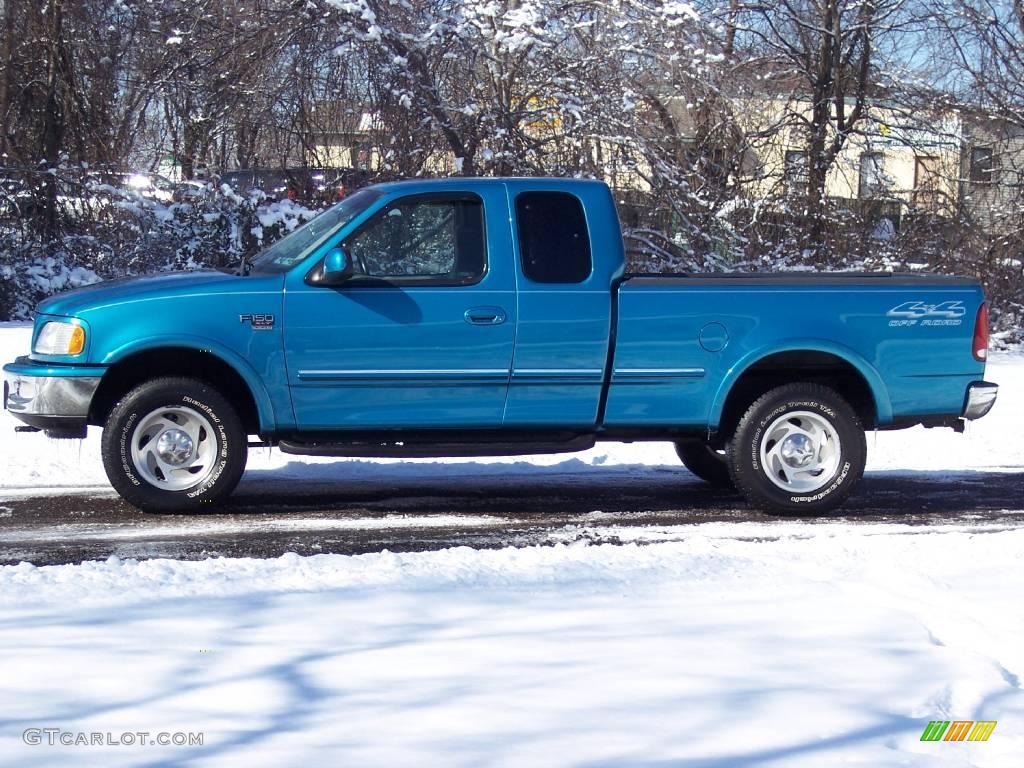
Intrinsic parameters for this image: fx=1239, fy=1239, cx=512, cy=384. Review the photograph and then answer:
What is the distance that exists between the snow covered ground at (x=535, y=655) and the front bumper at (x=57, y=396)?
1520 mm

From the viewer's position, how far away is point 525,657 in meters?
4.47

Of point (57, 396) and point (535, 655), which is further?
point (57, 396)

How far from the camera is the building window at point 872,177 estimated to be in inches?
731

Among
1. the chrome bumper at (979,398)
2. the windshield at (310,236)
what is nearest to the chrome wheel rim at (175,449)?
the windshield at (310,236)

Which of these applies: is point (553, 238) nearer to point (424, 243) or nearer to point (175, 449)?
point (424, 243)

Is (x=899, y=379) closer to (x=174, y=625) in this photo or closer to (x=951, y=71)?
(x=174, y=625)

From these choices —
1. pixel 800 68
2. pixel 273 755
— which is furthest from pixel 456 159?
pixel 273 755

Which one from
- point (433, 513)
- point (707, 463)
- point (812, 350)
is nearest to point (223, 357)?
point (433, 513)

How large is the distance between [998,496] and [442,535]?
4.06 meters

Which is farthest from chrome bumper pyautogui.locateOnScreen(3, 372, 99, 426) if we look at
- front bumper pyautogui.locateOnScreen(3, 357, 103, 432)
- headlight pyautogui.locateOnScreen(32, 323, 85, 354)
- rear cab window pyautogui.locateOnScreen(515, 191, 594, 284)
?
rear cab window pyautogui.locateOnScreen(515, 191, 594, 284)

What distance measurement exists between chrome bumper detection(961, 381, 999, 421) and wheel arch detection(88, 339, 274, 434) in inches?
167

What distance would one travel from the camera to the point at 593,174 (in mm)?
16516

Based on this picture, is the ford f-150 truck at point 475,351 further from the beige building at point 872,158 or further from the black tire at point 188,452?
the beige building at point 872,158

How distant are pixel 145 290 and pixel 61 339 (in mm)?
549
